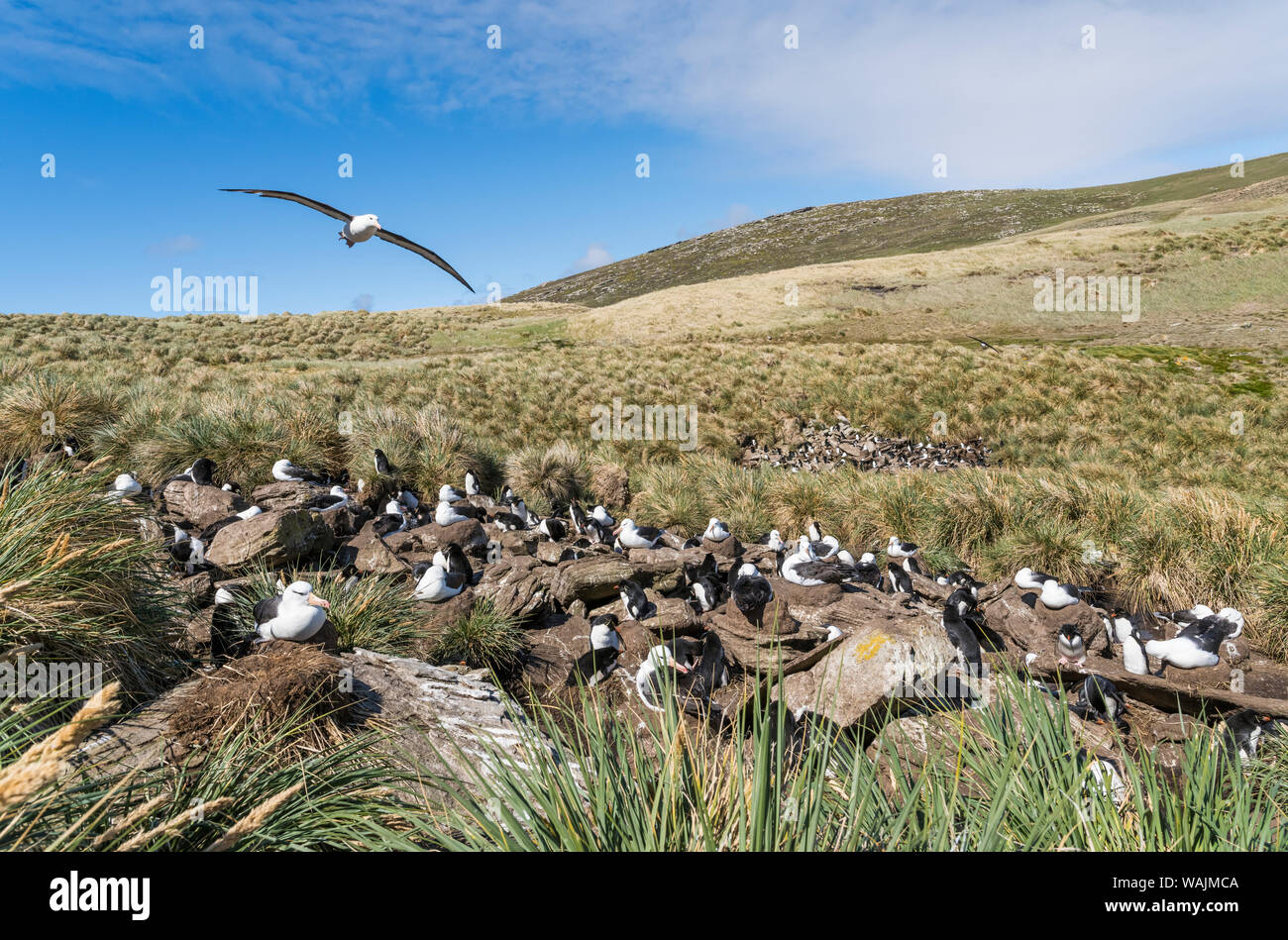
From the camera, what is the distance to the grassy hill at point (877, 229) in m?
109

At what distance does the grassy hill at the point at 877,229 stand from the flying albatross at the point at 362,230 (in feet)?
335

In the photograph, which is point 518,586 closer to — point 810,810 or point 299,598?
point 299,598

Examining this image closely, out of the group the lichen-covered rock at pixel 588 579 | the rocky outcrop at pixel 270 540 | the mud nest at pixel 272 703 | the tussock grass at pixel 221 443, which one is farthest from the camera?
the tussock grass at pixel 221 443

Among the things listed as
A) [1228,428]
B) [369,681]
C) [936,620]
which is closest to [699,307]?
[1228,428]

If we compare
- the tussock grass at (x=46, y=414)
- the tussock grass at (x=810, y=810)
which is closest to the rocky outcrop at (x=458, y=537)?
the tussock grass at (x=810, y=810)

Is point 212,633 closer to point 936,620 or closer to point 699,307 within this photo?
point 936,620

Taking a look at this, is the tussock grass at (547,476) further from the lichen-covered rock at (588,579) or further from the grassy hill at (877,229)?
the grassy hill at (877,229)

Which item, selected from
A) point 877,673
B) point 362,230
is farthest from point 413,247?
point 877,673

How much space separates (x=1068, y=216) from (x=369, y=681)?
13915 cm

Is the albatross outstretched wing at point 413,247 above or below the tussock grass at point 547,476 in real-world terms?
above

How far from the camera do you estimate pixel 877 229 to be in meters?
126

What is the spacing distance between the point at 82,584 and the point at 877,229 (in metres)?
141

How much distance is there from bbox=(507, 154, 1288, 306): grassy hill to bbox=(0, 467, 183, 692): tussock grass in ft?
350

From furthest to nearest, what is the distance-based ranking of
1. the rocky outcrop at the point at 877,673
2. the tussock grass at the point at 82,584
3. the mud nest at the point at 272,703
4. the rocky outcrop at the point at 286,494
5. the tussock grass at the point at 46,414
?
the tussock grass at the point at 46,414
the rocky outcrop at the point at 286,494
the rocky outcrop at the point at 877,673
the tussock grass at the point at 82,584
the mud nest at the point at 272,703
